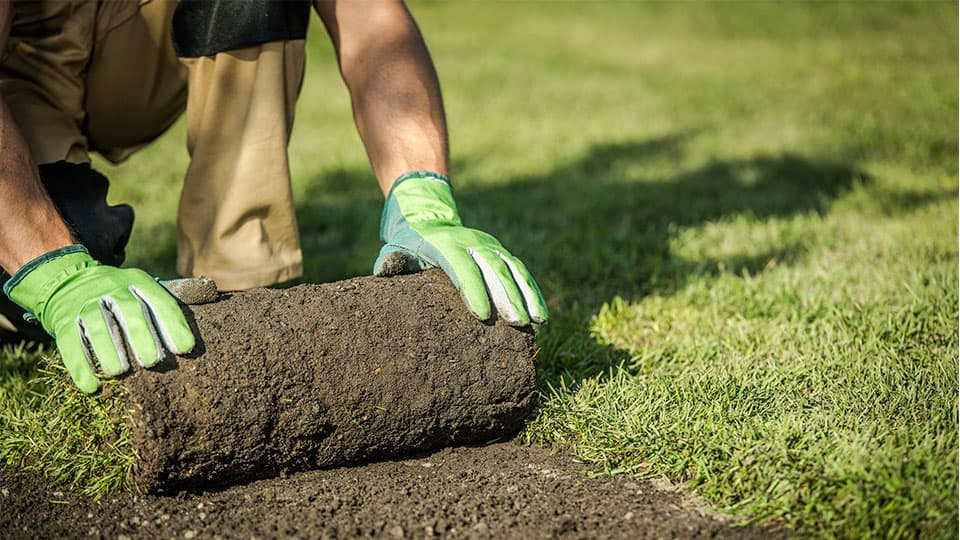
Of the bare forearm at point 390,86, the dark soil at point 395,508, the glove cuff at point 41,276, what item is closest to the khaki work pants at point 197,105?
the bare forearm at point 390,86

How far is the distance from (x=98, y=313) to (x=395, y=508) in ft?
A: 2.47

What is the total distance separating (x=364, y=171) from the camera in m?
5.31

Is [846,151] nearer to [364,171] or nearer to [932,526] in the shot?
[364,171]

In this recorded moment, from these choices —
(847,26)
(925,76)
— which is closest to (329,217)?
(925,76)

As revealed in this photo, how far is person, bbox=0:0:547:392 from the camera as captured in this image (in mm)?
2393

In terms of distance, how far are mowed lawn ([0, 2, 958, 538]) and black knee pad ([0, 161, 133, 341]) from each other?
0.20 meters

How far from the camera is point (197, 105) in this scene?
295cm

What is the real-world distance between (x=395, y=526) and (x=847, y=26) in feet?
32.1

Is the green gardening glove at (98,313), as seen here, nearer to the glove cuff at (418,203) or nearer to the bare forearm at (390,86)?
the glove cuff at (418,203)

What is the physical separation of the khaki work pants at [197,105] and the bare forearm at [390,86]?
0.22 meters

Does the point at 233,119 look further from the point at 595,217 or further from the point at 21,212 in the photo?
the point at 595,217

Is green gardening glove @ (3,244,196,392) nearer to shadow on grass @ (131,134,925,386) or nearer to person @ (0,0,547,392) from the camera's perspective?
person @ (0,0,547,392)

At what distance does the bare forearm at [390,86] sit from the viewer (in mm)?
2627

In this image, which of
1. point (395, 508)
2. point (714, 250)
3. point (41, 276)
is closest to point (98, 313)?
point (41, 276)
